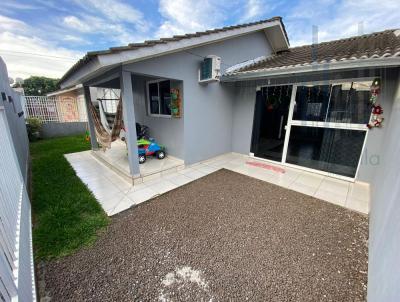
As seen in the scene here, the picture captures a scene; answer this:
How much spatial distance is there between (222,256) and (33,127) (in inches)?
442

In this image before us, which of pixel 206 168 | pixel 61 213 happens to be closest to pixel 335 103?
pixel 206 168

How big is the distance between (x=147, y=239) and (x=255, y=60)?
6.68m

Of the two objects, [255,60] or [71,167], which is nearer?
[71,167]

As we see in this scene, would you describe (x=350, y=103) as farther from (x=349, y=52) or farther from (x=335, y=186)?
(x=335, y=186)

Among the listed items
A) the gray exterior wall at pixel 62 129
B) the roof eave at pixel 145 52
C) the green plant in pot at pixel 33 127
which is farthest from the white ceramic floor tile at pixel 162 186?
the gray exterior wall at pixel 62 129

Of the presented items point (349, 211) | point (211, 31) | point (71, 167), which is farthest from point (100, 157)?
point (349, 211)

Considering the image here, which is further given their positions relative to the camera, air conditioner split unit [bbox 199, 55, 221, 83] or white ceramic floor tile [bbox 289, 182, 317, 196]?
air conditioner split unit [bbox 199, 55, 221, 83]

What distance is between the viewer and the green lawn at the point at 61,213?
2.41 meters

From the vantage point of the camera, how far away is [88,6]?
645 centimetres

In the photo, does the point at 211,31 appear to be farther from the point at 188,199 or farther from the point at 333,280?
the point at 333,280

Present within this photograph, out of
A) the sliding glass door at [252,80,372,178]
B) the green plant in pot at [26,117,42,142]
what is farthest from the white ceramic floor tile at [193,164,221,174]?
the green plant in pot at [26,117,42,142]

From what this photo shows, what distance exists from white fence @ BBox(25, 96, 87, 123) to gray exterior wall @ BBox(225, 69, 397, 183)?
10.4 metres

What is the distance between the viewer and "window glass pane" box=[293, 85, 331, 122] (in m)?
4.43

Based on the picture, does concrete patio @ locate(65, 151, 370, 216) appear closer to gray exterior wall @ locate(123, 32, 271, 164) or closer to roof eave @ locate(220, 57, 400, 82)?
gray exterior wall @ locate(123, 32, 271, 164)
